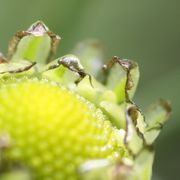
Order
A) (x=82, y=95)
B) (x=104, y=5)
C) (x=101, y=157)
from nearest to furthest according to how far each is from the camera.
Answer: (x=101, y=157)
(x=82, y=95)
(x=104, y=5)

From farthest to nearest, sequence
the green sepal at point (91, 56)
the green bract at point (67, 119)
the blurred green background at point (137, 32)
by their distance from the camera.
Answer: the blurred green background at point (137, 32) → the green sepal at point (91, 56) → the green bract at point (67, 119)

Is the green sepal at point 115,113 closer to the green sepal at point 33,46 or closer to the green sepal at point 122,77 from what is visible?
the green sepal at point 122,77

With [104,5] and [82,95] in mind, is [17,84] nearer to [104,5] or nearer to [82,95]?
[82,95]

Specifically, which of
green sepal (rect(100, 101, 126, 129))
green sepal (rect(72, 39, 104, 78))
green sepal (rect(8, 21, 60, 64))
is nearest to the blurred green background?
green sepal (rect(72, 39, 104, 78))

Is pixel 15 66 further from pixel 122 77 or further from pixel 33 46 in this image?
pixel 122 77

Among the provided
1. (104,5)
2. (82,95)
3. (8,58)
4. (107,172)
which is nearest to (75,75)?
(82,95)

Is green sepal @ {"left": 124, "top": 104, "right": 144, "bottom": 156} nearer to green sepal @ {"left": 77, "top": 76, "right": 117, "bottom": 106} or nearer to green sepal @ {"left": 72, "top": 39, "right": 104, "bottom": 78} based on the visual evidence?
green sepal @ {"left": 77, "top": 76, "right": 117, "bottom": 106}

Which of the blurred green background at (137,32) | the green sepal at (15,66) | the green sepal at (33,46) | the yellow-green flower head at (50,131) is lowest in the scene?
the blurred green background at (137,32)

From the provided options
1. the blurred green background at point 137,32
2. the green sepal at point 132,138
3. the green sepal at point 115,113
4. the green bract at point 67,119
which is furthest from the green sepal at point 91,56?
the blurred green background at point 137,32
